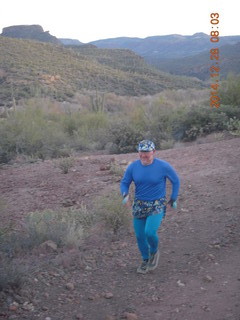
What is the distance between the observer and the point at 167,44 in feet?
432

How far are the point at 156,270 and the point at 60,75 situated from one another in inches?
1446

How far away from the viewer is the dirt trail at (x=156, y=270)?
459cm

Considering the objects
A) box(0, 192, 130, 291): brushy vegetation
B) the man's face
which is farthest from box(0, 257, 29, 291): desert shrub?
the man's face

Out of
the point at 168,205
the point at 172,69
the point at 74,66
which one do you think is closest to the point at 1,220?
the point at 168,205

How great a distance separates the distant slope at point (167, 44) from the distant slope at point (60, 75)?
218ft

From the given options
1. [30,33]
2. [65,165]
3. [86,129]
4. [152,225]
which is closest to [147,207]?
[152,225]

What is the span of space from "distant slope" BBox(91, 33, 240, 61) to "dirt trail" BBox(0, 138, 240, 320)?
105 m

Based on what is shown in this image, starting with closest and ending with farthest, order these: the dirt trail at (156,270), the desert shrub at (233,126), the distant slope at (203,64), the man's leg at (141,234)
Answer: the dirt trail at (156,270), the man's leg at (141,234), the desert shrub at (233,126), the distant slope at (203,64)

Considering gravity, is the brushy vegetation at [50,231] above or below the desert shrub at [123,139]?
above

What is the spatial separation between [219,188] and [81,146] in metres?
8.11

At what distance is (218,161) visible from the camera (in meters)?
10.4

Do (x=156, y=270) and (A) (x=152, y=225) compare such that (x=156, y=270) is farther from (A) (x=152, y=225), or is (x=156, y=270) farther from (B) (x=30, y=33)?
(B) (x=30, y=33)

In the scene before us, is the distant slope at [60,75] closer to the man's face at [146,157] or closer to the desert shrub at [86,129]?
the desert shrub at [86,129]

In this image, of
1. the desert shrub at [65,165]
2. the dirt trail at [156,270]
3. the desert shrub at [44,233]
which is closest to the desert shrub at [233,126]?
the dirt trail at [156,270]
